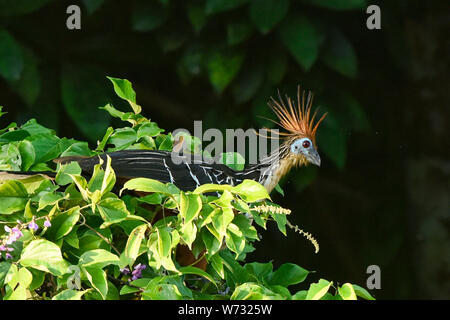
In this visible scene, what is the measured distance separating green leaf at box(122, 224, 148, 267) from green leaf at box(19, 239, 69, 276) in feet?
0.27

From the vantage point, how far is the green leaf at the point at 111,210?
0.94 metres

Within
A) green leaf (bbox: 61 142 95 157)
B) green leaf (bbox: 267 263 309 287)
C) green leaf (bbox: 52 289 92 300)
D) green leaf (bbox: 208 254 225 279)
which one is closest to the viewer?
green leaf (bbox: 52 289 92 300)

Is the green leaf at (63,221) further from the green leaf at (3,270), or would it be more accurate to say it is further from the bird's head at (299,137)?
the bird's head at (299,137)

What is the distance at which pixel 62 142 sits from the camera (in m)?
1.30

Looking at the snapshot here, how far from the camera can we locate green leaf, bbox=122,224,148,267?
0.93 m

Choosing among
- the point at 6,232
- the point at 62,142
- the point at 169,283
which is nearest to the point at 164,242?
the point at 169,283

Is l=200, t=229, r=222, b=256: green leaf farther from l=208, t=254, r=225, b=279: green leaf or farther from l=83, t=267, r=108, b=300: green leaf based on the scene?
l=83, t=267, r=108, b=300: green leaf

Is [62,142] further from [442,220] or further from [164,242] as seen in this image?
[442,220]

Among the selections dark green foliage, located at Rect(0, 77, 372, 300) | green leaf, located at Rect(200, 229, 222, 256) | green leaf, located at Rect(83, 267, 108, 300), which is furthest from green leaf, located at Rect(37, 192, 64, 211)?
green leaf, located at Rect(200, 229, 222, 256)

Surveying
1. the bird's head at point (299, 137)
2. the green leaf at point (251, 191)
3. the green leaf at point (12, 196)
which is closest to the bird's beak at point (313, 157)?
the bird's head at point (299, 137)

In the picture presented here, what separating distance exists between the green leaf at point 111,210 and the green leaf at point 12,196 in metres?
0.12

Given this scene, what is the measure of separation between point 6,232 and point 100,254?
0.55 ft

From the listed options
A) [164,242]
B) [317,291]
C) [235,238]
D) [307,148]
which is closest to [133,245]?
[164,242]

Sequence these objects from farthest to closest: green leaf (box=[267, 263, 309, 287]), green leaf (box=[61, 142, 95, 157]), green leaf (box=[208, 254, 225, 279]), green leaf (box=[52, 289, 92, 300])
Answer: green leaf (box=[61, 142, 95, 157]) < green leaf (box=[267, 263, 309, 287]) < green leaf (box=[208, 254, 225, 279]) < green leaf (box=[52, 289, 92, 300])
